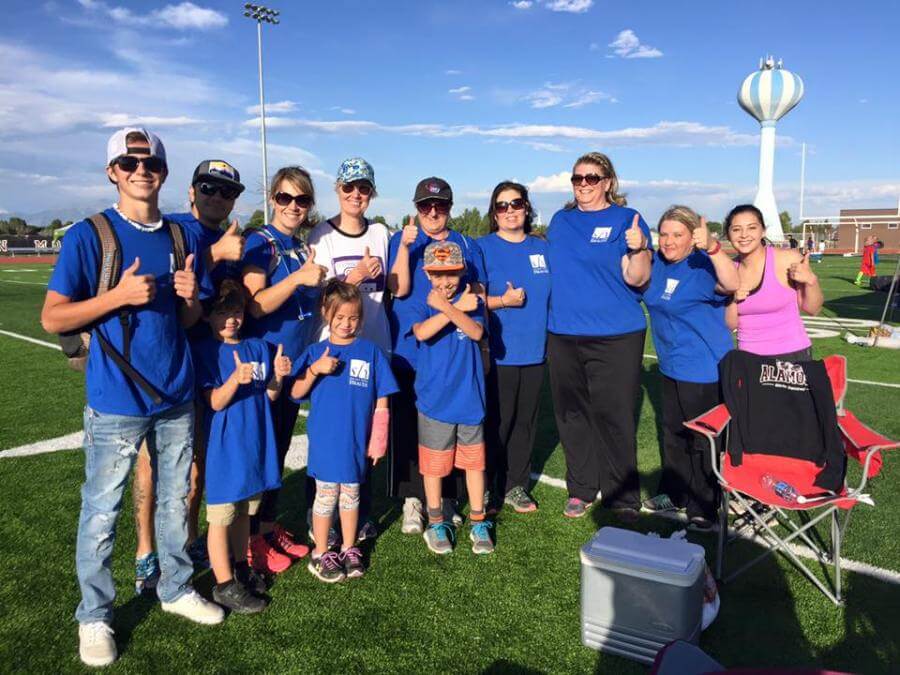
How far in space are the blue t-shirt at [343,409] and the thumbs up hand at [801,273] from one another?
243cm

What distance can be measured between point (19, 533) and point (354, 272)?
261cm

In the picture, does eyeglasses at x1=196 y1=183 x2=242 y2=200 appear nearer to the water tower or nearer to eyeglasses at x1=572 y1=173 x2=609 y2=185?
eyeglasses at x1=572 y1=173 x2=609 y2=185

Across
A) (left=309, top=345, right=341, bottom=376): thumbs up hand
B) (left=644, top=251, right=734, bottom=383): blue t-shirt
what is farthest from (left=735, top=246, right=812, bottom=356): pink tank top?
(left=309, top=345, right=341, bottom=376): thumbs up hand

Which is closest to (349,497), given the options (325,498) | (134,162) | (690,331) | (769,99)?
(325,498)

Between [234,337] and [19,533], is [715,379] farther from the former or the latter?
[19,533]

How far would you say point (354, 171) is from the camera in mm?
3459

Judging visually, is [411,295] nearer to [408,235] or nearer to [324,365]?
[408,235]

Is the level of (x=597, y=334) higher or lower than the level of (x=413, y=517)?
higher

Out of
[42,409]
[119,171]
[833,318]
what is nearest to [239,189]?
[119,171]

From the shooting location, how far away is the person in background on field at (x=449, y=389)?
136 inches

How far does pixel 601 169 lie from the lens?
3.95 m

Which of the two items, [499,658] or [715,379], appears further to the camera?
[715,379]

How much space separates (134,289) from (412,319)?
1.68m

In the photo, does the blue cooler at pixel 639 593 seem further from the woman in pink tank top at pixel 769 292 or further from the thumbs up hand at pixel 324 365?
the woman in pink tank top at pixel 769 292
